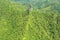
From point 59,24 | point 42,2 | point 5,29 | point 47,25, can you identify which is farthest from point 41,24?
point 42,2

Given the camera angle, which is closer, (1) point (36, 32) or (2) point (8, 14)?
(1) point (36, 32)

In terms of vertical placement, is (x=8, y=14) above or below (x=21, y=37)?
above

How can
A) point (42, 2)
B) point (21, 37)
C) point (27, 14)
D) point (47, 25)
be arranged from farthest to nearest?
point (42, 2), point (27, 14), point (47, 25), point (21, 37)

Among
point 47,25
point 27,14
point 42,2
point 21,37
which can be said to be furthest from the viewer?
point 42,2

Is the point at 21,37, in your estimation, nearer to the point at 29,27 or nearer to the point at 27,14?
the point at 29,27

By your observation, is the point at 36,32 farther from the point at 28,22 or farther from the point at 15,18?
the point at 15,18

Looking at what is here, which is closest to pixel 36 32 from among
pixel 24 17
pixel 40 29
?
pixel 40 29
